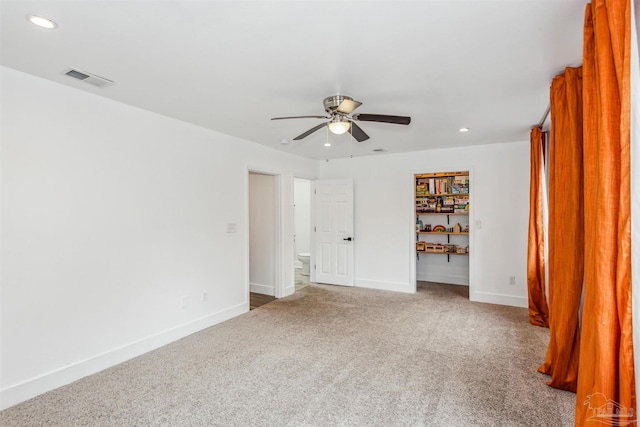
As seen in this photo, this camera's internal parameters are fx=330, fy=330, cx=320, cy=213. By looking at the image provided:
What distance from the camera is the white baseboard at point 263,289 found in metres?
5.43

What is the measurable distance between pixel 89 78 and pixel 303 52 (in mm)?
1719

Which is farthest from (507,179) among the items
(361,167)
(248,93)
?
(248,93)

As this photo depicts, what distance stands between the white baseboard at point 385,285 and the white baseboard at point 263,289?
156cm

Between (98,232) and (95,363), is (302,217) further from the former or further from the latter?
(95,363)

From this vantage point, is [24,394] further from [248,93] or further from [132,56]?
[248,93]

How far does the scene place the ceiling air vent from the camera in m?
2.44

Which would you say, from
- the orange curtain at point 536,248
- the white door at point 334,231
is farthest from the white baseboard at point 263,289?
the orange curtain at point 536,248

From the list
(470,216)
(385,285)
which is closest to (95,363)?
(385,285)

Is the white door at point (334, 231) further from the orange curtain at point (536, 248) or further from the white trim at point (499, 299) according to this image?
the orange curtain at point (536, 248)

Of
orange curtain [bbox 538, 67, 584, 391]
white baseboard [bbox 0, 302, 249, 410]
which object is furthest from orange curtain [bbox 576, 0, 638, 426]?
white baseboard [bbox 0, 302, 249, 410]

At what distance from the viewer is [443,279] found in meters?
6.42

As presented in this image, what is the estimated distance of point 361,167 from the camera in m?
5.96

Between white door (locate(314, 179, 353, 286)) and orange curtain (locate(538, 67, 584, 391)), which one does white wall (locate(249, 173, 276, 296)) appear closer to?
white door (locate(314, 179, 353, 286))

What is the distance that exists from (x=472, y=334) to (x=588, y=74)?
2.88 m
